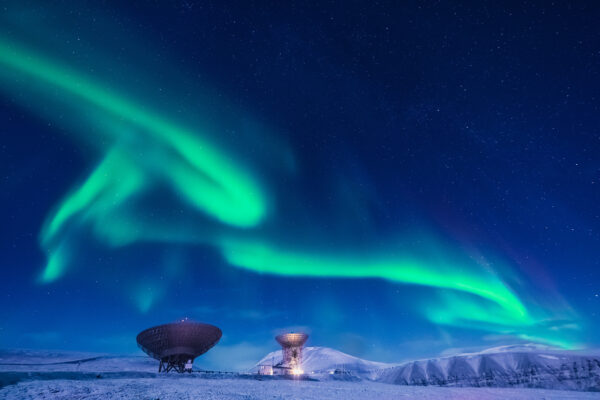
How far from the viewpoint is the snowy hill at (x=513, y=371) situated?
391 ft

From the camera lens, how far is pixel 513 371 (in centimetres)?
13700

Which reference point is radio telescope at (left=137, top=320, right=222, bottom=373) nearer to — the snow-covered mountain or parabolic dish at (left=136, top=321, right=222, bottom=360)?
parabolic dish at (left=136, top=321, right=222, bottom=360)

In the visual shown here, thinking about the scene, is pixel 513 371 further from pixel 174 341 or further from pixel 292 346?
pixel 174 341

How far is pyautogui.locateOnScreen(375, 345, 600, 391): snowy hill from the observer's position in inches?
4695

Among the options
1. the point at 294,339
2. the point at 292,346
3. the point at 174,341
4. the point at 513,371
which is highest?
the point at 174,341

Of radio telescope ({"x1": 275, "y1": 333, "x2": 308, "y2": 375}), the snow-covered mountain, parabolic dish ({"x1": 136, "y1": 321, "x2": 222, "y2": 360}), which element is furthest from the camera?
the snow-covered mountain

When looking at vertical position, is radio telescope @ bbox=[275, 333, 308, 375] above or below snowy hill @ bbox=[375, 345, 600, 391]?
above

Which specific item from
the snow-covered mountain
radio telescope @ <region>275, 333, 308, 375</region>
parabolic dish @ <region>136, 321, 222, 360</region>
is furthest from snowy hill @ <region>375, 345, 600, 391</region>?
parabolic dish @ <region>136, 321, 222, 360</region>

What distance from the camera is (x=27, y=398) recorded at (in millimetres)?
17969

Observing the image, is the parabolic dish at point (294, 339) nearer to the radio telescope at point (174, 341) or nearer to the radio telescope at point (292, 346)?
the radio telescope at point (292, 346)

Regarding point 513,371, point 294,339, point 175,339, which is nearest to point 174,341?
point 175,339

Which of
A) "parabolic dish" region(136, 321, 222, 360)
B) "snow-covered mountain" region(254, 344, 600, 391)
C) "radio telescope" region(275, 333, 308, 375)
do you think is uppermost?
"parabolic dish" region(136, 321, 222, 360)

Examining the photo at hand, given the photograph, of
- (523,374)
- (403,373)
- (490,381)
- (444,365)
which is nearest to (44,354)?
(403,373)

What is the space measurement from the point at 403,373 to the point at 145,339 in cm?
15441
